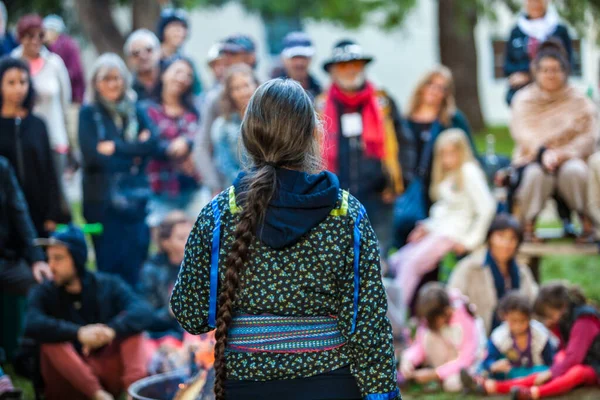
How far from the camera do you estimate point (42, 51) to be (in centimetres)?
856

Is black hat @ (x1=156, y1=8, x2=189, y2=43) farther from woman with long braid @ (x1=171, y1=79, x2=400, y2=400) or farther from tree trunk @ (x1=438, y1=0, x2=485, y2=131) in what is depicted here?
tree trunk @ (x1=438, y1=0, x2=485, y2=131)

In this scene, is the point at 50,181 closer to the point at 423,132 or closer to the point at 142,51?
the point at 142,51

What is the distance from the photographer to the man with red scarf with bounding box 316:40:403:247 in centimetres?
763

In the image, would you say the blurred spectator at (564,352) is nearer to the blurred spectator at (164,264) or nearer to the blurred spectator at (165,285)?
the blurred spectator at (165,285)

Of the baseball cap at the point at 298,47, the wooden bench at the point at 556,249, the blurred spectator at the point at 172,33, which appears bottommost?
the wooden bench at the point at 556,249

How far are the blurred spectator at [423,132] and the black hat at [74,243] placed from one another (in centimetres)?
275

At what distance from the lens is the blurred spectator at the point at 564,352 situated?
20.1 feet

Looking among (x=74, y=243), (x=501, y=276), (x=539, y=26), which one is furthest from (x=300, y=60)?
(x=74, y=243)

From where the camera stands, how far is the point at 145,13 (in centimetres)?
1586

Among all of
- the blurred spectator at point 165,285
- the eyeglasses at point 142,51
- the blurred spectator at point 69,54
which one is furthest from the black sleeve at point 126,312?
the blurred spectator at point 69,54

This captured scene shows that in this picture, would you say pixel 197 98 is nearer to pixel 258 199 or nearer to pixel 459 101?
pixel 258 199

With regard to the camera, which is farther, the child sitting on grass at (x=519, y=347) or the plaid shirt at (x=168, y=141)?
the plaid shirt at (x=168, y=141)

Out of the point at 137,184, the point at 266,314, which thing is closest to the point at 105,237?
the point at 137,184

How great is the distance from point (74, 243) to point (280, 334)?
3.38 meters
